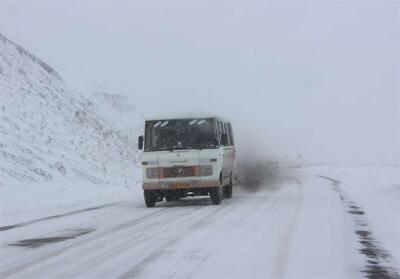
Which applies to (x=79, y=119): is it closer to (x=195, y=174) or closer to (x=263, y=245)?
(x=195, y=174)

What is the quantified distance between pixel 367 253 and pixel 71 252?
4386mm

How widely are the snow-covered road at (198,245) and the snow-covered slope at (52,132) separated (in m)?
9.79

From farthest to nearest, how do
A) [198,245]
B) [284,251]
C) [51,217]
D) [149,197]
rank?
[149,197] < [51,217] < [198,245] < [284,251]

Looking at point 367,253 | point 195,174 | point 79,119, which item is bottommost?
point 367,253

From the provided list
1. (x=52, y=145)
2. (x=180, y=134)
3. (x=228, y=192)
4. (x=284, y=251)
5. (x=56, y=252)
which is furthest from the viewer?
(x=52, y=145)

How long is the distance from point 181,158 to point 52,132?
52.6 feet

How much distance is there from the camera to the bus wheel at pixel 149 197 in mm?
19422

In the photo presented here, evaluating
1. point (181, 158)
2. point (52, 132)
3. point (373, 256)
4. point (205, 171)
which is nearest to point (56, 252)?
point (373, 256)

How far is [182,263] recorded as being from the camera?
30.3 feet

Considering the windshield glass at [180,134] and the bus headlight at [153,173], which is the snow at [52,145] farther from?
the windshield glass at [180,134]

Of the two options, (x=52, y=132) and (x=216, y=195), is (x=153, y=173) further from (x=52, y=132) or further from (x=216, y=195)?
(x=52, y=132)

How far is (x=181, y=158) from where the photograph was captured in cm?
1942

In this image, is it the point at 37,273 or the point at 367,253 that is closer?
the point at 37,273

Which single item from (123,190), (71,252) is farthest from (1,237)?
(123,190)
